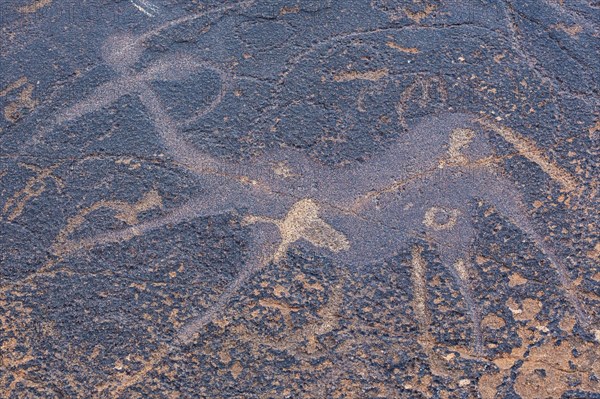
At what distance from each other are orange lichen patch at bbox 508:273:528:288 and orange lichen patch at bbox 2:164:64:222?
1.60 metres

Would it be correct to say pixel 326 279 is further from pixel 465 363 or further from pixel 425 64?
pixel 425 64

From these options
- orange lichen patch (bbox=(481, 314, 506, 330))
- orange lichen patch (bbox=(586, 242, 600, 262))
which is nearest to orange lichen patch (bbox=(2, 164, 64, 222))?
orange lichen patch (bbox=(481, 314, 506, 330))

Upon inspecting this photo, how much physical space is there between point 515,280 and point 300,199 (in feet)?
2.55

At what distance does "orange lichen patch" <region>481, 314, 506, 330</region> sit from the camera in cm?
223

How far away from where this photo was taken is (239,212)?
2.48 m

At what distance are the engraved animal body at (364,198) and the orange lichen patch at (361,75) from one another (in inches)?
11.2

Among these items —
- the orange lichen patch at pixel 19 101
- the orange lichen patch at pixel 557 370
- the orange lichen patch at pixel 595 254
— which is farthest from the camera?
the orange lichen patch at pixel 19 101

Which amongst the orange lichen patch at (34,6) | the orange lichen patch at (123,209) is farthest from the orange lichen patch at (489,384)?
the orange lichen patch at (34,6)

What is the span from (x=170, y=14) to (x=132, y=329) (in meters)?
1.48

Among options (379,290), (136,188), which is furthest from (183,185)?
(379,290)

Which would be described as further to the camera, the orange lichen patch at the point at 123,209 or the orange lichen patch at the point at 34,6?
the orange lichen patch at the point at 34,6

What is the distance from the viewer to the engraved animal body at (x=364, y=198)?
2385 mm

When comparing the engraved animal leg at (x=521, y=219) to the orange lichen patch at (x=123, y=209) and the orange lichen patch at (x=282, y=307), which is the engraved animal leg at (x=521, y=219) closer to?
the orange lichen patch at (x=282, y=307)

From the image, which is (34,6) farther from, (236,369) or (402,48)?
(236,369)
